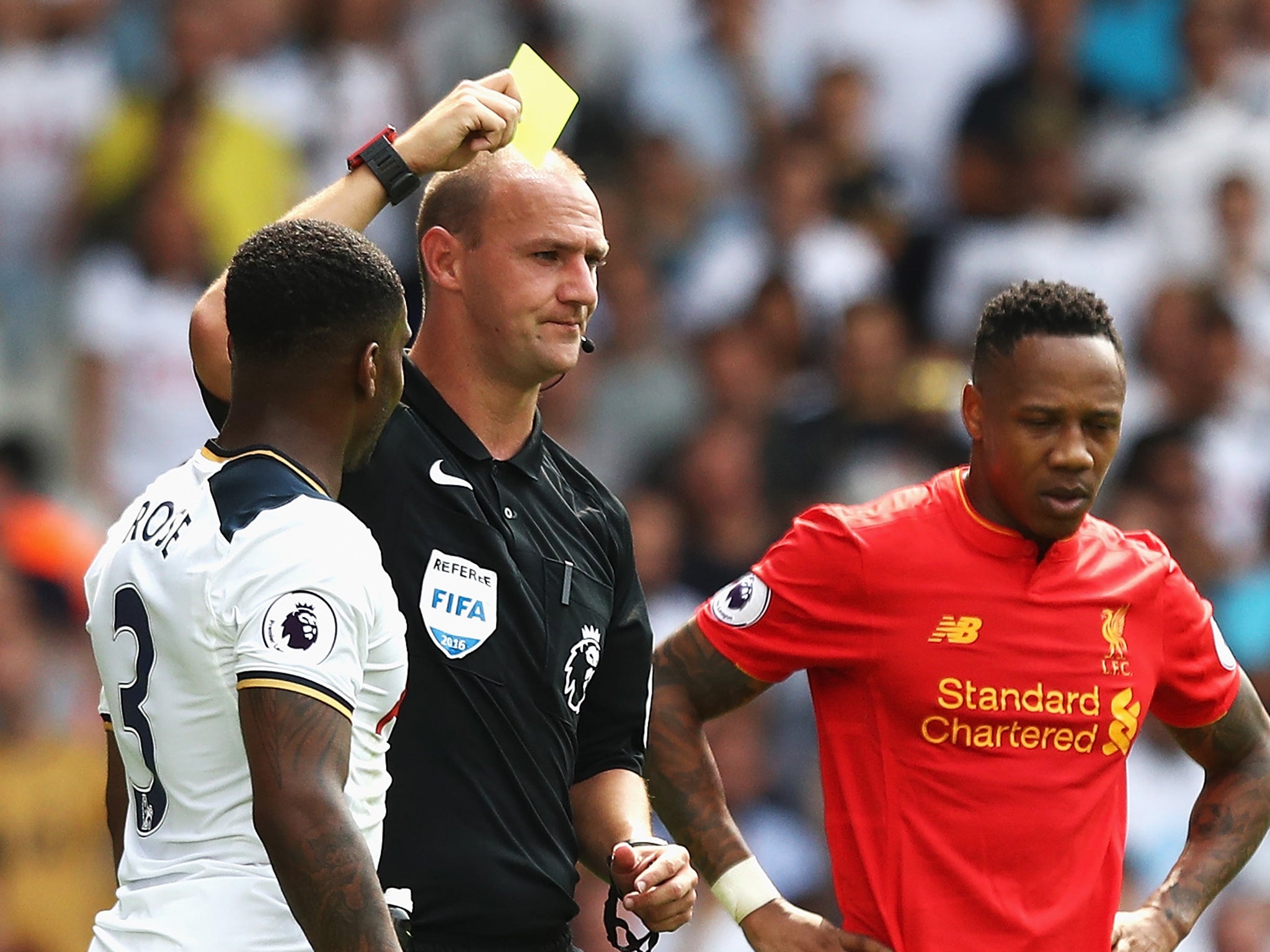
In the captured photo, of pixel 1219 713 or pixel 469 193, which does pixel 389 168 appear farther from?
pixel 1219 713

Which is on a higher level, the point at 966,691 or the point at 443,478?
the point at 443,478

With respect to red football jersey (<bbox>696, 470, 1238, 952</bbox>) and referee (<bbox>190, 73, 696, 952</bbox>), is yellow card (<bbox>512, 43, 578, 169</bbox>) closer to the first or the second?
referee (<bbox>190, 73, 696, 952</bbox>)

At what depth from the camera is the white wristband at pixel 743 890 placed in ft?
13.6

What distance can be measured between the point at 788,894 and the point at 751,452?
1965 millimetres

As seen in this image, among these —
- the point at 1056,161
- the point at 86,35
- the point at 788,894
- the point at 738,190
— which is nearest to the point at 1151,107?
the point at 1056,161

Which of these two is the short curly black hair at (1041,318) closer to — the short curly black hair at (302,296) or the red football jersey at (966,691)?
the red football jersey at (966,691)

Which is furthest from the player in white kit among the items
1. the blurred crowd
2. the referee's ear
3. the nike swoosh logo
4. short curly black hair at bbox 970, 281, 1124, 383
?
the blurred crowd

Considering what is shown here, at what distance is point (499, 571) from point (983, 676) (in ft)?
3.31

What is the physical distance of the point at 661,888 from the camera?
3.62 m

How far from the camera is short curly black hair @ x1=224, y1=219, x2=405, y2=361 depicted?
3023 millimetres

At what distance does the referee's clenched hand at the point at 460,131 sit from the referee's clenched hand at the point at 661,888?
1.39 meters

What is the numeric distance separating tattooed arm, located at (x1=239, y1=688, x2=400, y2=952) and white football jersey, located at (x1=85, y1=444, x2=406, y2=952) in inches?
1.7

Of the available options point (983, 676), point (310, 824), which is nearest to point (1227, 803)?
point (983, 676)

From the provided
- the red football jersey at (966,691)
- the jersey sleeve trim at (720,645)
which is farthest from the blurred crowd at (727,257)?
the red football jersey at (966,691)
